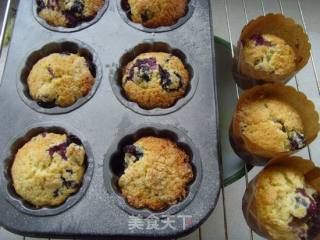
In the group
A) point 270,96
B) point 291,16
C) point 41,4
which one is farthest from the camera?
point 291,16

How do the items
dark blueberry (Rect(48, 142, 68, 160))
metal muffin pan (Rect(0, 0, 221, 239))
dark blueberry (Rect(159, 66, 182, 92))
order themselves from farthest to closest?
dark blueberry (Rect(159, 66, 182, 92)), dark blueberry (Rect(48, 142, 68, 160)), metal muffin pan (Rect(0, 0, 221, 239))

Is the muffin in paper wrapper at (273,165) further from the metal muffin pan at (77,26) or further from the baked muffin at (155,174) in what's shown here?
the metal muffin pan at (77,26)

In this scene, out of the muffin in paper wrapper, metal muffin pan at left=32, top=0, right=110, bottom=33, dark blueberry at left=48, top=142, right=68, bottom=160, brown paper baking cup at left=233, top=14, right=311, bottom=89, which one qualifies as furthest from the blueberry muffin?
metal muffin pan at left=32, top=0, right=110, bottom=33

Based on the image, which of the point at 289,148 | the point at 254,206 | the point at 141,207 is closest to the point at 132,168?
the point at 141,207

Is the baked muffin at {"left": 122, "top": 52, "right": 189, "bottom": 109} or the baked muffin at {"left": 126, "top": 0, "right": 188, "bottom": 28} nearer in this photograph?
the baked muffin at {"left": 122, "top": 52, "right": 189, "bottom": 109}

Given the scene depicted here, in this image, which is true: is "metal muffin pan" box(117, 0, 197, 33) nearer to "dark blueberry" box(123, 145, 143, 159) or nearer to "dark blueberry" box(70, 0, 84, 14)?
"dark blueberry" box(70, 0, 84, 14)

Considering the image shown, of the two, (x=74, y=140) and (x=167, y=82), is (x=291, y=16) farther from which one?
(x=74, y=140)

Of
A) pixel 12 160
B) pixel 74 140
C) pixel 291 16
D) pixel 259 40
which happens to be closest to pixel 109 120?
pixel 74 140
